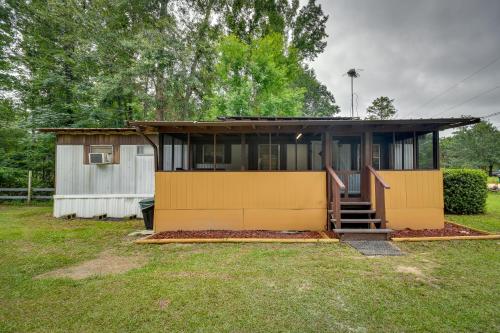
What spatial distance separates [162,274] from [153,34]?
1284 centimetres

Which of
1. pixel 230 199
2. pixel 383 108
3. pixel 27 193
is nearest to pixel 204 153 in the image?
pixel 230 199

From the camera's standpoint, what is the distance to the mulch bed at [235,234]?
5.64 m

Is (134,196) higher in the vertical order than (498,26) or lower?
lower

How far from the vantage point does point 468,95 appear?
67.8ft

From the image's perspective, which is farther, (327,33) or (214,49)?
(327,33)

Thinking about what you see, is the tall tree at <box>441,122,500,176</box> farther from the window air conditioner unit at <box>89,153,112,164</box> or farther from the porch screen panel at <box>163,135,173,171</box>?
the window air conditioner unit at <box>89,153,112,164</box>

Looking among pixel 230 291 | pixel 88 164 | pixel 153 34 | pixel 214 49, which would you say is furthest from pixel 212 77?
pixel 230 291

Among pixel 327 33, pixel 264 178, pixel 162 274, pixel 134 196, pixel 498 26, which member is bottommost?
pixel 162 274

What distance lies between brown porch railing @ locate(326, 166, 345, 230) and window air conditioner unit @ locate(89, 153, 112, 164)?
7613 mm

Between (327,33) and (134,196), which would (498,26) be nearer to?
(327,33)

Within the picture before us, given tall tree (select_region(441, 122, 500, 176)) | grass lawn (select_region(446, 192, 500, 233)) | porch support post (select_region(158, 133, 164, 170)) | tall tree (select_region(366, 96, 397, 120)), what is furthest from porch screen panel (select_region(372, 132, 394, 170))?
tall tree (select_region(441, 122, 500, 176))

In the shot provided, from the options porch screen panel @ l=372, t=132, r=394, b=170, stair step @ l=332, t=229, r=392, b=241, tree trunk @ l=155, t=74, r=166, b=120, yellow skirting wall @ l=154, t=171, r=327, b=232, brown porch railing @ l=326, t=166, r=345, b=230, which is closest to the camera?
stair step @ l=332, t=229, r=392, b=241

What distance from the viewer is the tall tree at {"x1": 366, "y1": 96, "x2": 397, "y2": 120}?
29.2 m

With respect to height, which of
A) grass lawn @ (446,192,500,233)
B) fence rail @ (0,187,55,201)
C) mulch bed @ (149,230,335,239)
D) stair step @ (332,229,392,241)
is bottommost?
mulch bed @ (149,230,335,239)
